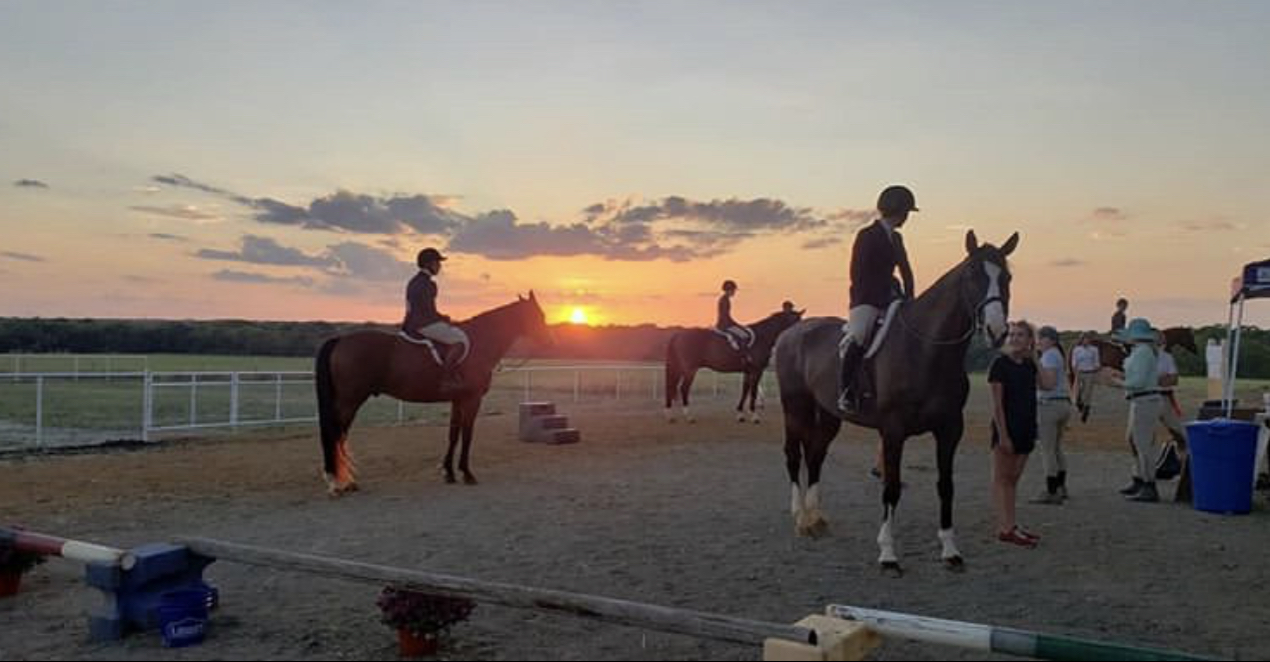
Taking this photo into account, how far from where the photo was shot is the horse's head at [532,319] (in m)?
12.2

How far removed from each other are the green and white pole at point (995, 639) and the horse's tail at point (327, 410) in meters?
7.25

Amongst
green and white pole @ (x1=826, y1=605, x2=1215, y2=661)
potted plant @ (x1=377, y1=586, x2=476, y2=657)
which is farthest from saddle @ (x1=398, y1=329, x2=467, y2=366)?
green and white pole @ (x1=826, y1=605, x2=1215, y2=661)

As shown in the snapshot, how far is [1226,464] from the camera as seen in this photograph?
30.7 feet

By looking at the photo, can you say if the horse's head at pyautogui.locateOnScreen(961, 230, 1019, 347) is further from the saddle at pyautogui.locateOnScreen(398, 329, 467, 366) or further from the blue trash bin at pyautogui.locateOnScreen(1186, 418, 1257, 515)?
the saddle at pyautogui.locateOnScreen(398, 329, 467, 366)

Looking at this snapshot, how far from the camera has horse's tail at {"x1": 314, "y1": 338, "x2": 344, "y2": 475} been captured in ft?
34.2

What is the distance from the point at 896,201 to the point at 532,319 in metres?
6.12

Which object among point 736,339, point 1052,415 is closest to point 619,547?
point 1052,415

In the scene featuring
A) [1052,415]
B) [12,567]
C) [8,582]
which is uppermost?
[1052,415]

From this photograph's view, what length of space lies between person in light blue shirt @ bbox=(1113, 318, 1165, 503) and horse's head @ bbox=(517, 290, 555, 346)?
7.06 m

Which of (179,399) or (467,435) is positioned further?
(179,399)

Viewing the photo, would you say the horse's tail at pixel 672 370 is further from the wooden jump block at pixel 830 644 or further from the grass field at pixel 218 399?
the wooden jump block at pixel 830 644

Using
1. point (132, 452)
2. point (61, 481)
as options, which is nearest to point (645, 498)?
point (61, 481)

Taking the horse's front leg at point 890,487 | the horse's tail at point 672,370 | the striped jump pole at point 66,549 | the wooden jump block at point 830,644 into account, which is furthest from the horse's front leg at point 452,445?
the horse's tail at point 672,370

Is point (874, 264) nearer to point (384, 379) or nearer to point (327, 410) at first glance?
point (384, 379)
